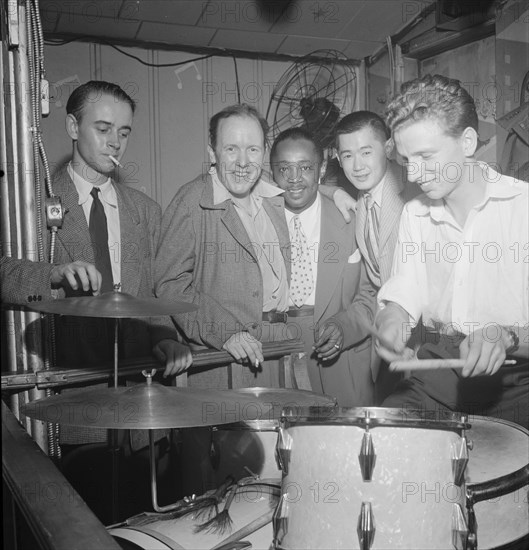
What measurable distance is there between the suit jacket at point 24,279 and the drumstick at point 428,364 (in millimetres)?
1671

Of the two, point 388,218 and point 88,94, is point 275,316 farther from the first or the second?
point 88,94

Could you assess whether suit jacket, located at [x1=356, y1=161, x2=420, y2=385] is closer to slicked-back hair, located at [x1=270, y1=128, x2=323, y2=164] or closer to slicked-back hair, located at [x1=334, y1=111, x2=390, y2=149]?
slicked-back hair, located at [x1=334, y1=111, x2=390, y2=149]

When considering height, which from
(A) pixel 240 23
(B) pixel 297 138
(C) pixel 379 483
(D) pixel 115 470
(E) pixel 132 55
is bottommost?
(D) pixel 115 470

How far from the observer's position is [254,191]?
11.3 ft

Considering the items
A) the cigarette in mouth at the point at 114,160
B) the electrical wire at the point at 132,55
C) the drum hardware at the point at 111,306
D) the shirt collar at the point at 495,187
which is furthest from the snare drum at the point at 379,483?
the electrical wire at the point at 132,55

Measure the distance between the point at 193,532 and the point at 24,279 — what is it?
1.40 meters

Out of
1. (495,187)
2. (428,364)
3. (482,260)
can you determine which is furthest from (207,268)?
(495,187)

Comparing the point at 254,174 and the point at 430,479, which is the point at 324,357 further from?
the point at 430,479

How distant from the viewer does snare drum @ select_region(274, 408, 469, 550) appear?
72.2 inches

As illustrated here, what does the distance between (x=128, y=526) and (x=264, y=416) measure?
2.16ft

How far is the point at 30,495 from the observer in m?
1.41

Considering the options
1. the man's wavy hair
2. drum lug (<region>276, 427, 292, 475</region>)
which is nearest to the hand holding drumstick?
the man's wavy hair

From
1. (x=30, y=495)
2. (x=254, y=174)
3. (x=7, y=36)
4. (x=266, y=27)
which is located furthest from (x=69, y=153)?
(x=30, y=495)

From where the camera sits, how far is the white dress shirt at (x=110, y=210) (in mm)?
3197
